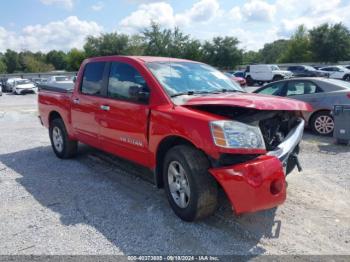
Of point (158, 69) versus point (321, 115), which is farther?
point (321, 115)

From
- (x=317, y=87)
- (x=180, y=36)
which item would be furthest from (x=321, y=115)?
(x=180, y=36)

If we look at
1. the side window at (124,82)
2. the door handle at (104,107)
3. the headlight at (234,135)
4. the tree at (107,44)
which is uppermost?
the tree at (107,44)

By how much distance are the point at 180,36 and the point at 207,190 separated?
63.6 m

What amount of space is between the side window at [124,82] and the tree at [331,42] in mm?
56492

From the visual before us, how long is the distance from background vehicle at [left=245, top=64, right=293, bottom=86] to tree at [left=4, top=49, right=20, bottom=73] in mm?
69891

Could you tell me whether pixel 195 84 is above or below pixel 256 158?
above

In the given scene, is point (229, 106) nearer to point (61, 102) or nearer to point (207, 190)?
point (207, 190)

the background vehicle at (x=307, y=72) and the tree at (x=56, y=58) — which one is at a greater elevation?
the tree at (x=56, y=58)

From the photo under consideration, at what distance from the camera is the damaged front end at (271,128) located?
3.73m

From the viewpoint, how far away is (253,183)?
3418 millimetres

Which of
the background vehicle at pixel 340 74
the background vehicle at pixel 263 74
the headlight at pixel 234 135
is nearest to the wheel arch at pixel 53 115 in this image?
the headlight at pixel 234 135

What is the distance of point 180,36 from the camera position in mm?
65000

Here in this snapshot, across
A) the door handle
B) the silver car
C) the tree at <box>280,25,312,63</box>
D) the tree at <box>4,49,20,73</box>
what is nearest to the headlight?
the door handle

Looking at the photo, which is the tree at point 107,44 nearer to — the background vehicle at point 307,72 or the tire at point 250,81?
the tire at point 250,81
